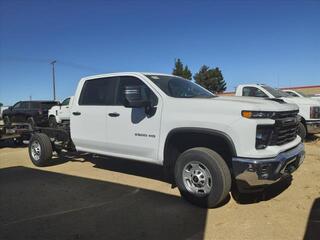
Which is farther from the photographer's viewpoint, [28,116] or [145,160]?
[28,116]

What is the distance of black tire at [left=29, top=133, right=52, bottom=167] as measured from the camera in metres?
8.44

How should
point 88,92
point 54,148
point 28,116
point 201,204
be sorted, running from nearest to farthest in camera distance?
point 201,204 < point 88,92 < point 54,148 < point 28,116

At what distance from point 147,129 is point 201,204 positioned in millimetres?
1491

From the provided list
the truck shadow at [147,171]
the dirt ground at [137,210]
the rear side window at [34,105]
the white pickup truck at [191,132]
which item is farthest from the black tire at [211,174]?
the rear side window at [34,105]

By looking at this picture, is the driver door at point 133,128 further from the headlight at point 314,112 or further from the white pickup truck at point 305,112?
the headlight at point 314,112

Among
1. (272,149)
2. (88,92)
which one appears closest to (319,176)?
(272,149)

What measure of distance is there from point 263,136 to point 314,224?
49.6 inches

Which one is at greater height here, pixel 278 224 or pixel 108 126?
pixel 108 126

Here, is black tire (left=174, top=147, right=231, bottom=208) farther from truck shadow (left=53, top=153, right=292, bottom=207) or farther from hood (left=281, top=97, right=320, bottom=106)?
hood (left=281, top=97, right=320, bottom=106)

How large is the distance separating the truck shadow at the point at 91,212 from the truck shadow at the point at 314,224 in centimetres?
125

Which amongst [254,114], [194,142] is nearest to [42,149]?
[194,142]

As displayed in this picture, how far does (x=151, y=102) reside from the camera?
591 cm

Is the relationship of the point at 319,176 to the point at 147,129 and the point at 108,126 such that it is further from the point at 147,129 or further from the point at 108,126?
the point at 108,126

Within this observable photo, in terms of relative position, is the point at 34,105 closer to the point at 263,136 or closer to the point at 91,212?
the point at 91,212
